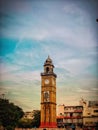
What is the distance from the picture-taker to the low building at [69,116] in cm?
1605

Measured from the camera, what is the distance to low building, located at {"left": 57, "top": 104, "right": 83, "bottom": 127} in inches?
632

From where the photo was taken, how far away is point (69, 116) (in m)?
17.3

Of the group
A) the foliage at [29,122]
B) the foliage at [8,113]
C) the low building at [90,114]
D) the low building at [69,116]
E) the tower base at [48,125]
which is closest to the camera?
the foliage at [8,113]

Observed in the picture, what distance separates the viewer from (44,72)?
1509 centimetres

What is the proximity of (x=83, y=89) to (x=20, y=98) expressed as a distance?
2.06 meters

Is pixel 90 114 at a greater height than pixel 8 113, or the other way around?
pixel 90 114

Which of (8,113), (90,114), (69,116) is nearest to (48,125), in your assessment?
(90,114)

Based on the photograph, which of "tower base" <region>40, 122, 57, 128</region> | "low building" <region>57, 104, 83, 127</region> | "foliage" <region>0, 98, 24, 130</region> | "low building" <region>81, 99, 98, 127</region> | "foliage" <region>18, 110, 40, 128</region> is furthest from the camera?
"low building" <region>57, 104, 83, 127</region>

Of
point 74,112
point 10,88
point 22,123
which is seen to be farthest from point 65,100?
point 74,112

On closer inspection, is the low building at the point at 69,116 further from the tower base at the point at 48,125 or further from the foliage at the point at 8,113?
the foliage at the point at 8,113

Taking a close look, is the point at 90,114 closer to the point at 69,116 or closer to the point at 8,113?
the point at 69,116

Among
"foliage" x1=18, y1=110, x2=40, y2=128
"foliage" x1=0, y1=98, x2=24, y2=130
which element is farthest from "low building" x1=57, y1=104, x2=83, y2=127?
"foliage" x1=0, y1=98, x2=24, y2=130

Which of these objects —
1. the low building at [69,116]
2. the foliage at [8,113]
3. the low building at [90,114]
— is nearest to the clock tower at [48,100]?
the low building at [69,116]

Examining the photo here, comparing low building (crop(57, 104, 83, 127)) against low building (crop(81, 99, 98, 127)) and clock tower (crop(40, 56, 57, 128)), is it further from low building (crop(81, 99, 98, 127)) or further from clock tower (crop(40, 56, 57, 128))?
clock tower (crop(40, 56, 57, 128))
